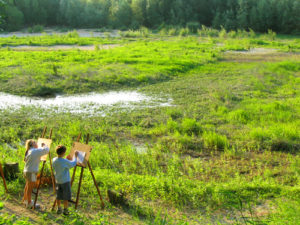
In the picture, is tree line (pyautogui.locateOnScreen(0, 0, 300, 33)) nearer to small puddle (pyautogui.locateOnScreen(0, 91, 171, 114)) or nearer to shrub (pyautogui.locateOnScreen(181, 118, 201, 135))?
small puddle (pyautogui.locateOnScreen(0, 91, 171, 114))

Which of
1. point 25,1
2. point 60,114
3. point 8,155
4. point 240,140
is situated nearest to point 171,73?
point 60,114

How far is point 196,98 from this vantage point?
45.0 ft

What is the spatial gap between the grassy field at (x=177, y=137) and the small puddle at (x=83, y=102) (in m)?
0.54

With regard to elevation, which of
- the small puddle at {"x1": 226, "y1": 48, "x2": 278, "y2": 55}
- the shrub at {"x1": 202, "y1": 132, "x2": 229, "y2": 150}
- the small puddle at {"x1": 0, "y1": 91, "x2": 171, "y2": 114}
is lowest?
the shrub at {"x1": 202, "y1": 132, "x2": 229, "y2": 150}

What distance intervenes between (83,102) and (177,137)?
5.20 meters

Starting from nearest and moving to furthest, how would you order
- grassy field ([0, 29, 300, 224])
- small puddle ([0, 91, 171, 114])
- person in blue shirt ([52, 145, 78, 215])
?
person in blue shirt ([52, 145, 78, 215]) → grassy field ([0, 29, 300, 224]) → small puddle ([0, 91, 171, 114])

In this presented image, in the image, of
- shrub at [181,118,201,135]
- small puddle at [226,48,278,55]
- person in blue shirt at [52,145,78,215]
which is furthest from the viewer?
small puddle at [226,48,278,55]

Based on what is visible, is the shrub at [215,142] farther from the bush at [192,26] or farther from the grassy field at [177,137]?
the bush at [192,26]

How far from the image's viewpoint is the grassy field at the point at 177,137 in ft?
19.5

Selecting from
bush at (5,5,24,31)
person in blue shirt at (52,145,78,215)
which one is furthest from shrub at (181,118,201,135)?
bush at (5,5,24,31)

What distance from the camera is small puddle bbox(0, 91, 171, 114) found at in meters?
12.5

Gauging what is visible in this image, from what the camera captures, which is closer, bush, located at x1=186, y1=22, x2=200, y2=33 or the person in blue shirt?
the person in blue shirt

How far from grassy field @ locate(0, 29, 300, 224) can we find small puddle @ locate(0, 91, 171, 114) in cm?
54

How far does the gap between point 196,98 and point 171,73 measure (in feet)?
16.7
